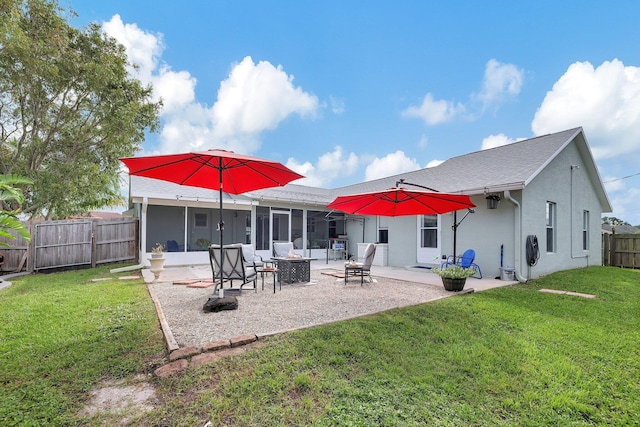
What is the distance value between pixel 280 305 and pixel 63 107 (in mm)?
12957

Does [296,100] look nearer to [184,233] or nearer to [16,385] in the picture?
[184,233]

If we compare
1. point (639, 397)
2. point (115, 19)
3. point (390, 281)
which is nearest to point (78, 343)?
point (639, 397)

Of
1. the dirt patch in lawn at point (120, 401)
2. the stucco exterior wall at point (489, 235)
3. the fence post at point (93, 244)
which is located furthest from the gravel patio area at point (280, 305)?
the fence post at point (93, 244)

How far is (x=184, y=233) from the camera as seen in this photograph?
11.9 metres

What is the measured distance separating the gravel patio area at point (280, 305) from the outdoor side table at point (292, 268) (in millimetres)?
230

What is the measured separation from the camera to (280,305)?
18.2 ft

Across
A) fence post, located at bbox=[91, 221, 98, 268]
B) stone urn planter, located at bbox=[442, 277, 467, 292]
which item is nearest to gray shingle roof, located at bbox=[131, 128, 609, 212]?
fence post, located at bbox=[91, 221, 98, 268]

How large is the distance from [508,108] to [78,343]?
16.1 metres

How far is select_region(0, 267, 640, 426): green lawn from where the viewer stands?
2381mm

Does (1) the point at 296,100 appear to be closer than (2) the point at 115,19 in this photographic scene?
No

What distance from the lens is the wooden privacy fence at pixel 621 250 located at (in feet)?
40.8

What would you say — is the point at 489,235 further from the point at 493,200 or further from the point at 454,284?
the point at 454,284

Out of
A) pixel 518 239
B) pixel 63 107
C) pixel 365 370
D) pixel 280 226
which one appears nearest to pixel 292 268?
pixel 365 370

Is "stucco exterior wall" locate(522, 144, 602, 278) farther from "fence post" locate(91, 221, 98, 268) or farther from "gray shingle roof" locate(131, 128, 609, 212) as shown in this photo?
"fence post" locate(91, 221, 98, 268)
